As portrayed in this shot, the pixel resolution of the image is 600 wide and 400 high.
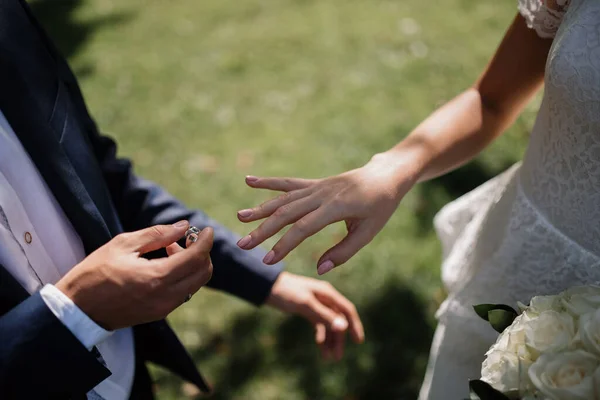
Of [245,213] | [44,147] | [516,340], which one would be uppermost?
[44,147]

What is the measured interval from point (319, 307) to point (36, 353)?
105 cm

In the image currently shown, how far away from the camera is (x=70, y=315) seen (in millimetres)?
1201

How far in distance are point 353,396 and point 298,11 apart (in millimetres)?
3898

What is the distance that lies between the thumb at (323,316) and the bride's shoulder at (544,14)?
111 centimetres

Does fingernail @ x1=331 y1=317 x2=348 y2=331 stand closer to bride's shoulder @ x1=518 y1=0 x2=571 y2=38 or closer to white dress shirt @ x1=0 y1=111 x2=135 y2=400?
white dress shirt @ x1=0 y1=111 x2=135 y2=400

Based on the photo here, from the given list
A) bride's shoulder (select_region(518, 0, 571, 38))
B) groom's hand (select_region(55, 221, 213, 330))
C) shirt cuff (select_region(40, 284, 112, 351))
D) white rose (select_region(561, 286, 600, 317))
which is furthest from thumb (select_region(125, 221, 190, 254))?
bride's shoulder (select_region(518, 0, 571, 38))

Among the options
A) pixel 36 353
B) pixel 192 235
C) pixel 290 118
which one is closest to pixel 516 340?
pixel 192 235

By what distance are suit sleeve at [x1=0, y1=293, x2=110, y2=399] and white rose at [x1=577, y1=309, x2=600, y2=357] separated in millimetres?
965

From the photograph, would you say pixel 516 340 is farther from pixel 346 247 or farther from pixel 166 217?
pixel 166 217

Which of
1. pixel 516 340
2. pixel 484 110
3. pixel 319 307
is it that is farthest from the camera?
pixel 319 307

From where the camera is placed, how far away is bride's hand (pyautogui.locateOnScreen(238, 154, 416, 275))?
4.69ft

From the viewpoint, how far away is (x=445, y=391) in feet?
5.92

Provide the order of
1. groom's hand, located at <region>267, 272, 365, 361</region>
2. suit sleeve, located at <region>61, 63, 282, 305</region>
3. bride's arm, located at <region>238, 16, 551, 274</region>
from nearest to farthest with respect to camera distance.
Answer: bride's arm, located at <region>238, 16, 551, 274</region>
suit sleeve, located at <region>61, 63, 282, 305</region>
groom's hand, located at <region>267, 272, 365, 361</region>

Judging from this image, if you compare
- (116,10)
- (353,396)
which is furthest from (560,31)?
(116,10)
